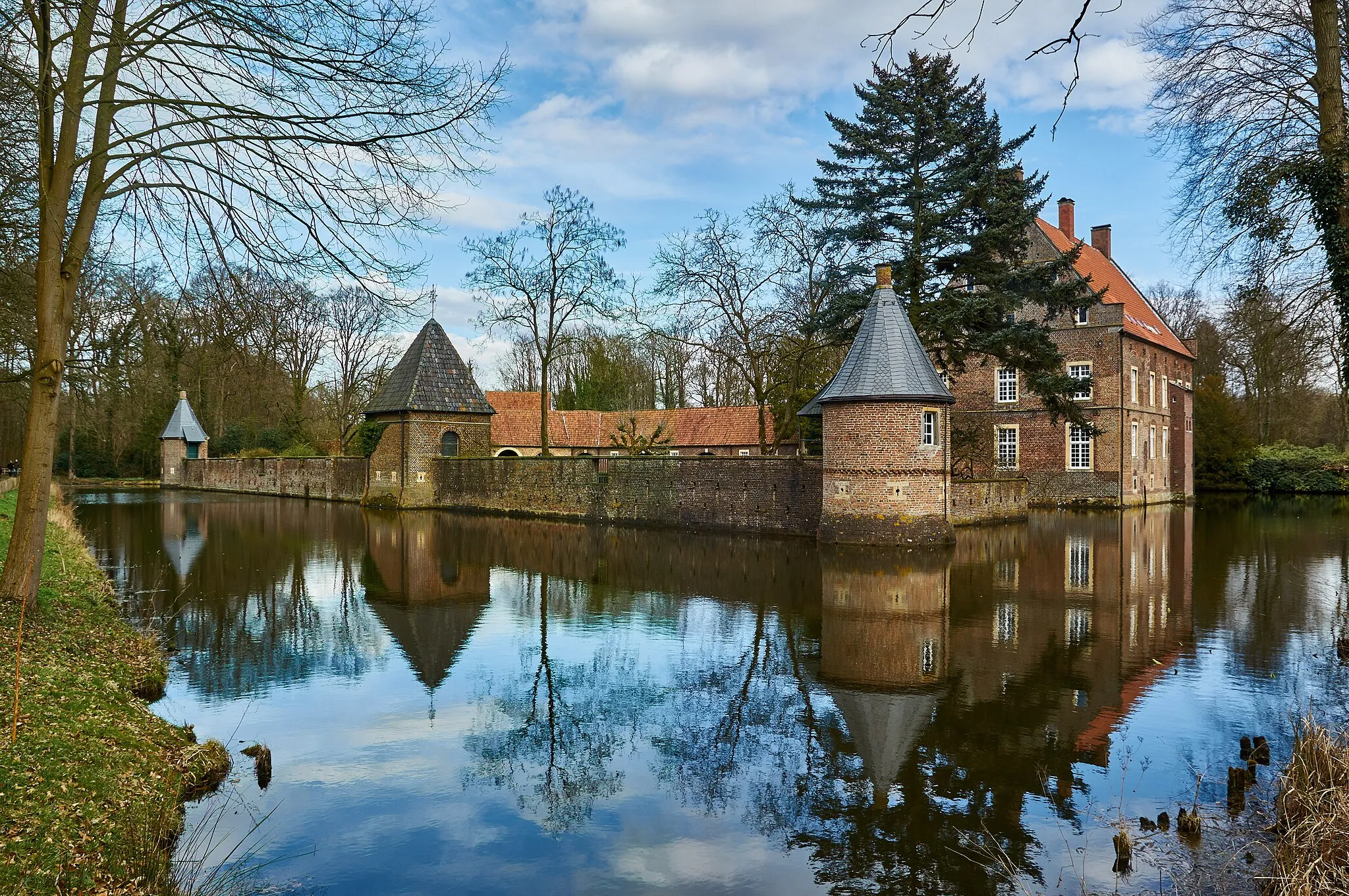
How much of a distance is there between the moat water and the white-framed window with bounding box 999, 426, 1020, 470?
16348 mm

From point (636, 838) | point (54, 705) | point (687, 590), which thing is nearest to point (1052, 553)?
point (687, 590)

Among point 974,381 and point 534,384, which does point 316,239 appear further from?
point 534,384

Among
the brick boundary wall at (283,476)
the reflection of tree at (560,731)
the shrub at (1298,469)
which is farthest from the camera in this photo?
the shrub at (1298,469)

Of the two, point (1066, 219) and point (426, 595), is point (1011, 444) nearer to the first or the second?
point (1066, 219)

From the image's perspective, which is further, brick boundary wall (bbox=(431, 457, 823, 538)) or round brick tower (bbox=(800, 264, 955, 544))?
brick boundary wall (bbox=(431, 457, 823, 538))

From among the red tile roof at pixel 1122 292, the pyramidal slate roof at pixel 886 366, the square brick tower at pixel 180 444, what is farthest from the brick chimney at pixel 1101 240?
the square brick tower at pixel 180 444

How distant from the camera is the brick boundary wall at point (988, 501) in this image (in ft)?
67.2

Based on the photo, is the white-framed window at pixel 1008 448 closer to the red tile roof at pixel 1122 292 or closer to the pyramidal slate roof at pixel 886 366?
the red tile roof at pixel 1122 292

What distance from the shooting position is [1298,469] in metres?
37.1

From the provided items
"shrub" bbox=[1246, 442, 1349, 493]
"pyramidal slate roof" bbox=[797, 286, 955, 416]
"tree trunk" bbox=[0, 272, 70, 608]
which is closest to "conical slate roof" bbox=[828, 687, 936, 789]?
"tree trunk" bbox=[0, 272, 70, 608]

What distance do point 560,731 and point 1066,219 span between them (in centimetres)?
3316

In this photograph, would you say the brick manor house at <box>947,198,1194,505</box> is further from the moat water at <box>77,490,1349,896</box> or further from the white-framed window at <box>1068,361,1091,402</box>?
the moat water at <box>77,490,1349,896</box>

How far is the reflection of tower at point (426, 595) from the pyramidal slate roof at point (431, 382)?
9276 millimetres

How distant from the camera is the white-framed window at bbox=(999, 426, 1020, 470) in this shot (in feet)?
100
